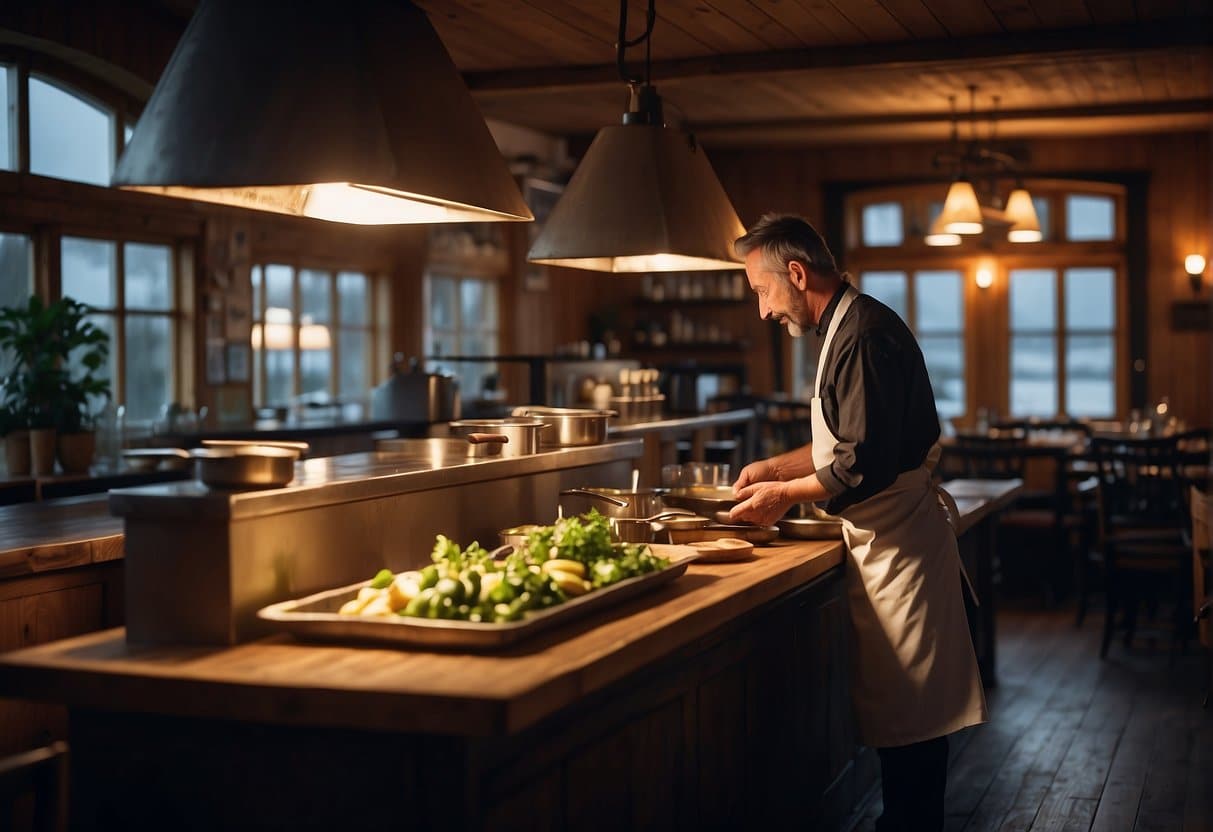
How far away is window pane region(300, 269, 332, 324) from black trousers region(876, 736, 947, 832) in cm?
605

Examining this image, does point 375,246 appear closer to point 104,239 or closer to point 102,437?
point 104,239

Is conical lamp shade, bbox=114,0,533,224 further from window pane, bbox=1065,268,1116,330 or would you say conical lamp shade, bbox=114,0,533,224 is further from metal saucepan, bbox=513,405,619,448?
window pane, bbox=1065,268,1116,330

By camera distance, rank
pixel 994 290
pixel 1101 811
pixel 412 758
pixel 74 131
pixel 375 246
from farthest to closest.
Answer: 1. pixel 994 290
2. pixel 375 246
3. pixel 74 131
4. pixel 1101 811
5. pixel 412 758

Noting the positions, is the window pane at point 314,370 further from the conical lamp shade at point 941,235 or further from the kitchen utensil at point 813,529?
the kitchen utensil at point 813,529

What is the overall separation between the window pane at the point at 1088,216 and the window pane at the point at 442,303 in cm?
529

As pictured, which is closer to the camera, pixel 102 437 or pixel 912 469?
pixel 912 469

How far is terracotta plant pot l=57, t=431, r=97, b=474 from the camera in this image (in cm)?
604

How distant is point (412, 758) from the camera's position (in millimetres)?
2271

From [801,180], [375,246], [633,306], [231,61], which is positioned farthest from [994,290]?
[231,61]

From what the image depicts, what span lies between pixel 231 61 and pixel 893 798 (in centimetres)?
260

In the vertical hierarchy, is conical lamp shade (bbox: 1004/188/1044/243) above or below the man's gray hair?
above

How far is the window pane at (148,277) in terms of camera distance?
7.65 m

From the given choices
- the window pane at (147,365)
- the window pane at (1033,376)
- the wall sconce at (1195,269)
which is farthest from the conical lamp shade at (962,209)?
the window pane at (147,365)

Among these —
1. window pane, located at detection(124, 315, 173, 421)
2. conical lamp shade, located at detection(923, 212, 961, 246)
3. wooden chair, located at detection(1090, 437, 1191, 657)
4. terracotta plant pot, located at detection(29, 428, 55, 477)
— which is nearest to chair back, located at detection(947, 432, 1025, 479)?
Result: wooden chair, located at detection(1090, 437, 1191, 657)
